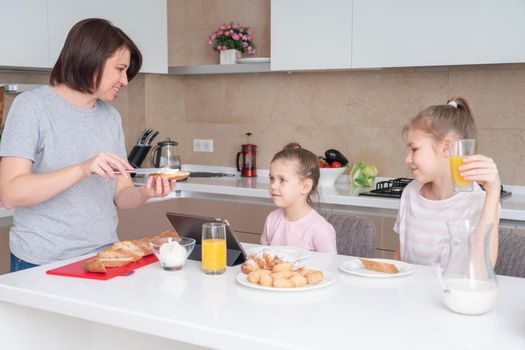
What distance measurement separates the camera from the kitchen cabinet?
120 inches

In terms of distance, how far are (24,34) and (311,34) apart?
143cm

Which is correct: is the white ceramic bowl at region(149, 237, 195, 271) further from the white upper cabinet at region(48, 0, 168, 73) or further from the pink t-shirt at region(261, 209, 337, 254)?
the white upper cabinet at region(48, 0, 168, 73)

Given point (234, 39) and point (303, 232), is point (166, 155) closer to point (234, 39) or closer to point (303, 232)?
point (234, 39)

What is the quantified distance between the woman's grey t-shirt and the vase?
1946 millimetres

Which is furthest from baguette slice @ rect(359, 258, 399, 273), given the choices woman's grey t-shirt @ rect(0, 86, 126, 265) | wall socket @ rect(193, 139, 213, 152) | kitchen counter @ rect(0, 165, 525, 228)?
wall socket @ rect(193, 139, 213, 152)

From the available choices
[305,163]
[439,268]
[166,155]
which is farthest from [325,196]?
[439,268]

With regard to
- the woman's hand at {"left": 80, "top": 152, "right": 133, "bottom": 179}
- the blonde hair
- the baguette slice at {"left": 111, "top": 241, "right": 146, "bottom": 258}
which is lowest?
the baguette slice at {"left": 111, "top": 241, "right": 146, "bottom": 258}

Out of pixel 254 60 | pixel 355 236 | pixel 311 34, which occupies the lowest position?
pixel 355 236

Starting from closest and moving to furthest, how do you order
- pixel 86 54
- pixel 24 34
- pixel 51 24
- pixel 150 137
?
1. pixel 86 54
2. pixel 24 34
3. pixel 51 24
4. pixel 150 137

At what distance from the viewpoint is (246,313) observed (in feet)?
4.22

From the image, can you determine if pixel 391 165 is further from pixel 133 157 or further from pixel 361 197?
pixel 133 157

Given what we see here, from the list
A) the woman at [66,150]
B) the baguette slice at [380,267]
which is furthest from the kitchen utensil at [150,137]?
the baguette slice at [380,267]

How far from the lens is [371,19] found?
3.10m

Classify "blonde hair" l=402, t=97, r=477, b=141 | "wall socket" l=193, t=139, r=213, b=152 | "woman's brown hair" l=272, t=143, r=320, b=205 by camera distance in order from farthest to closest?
"wall socket" l=193, t=139, r=213, b=152
"woman's brown hair" l=272, t=143, r=320, b=205
"blonde hair" l=402, t=97, r=477, b=141
